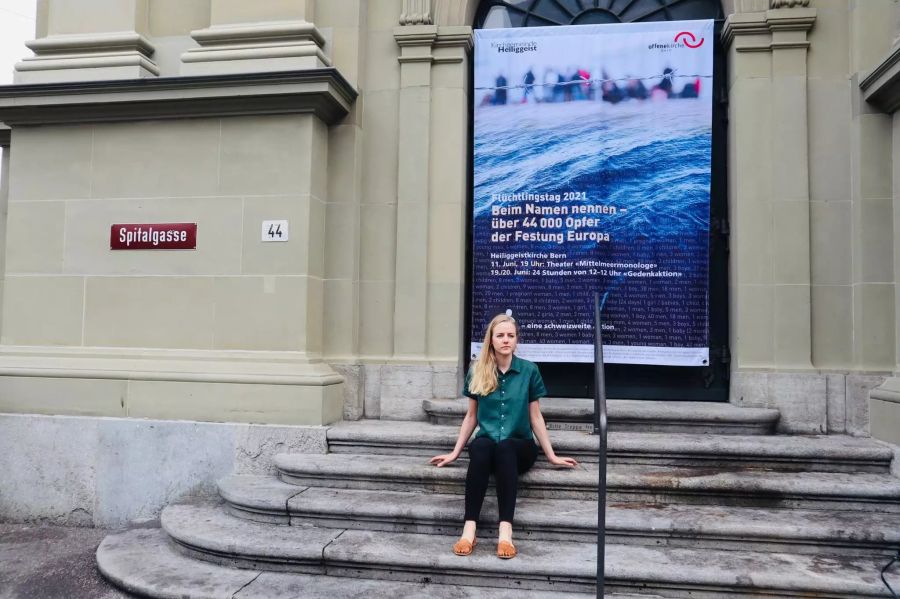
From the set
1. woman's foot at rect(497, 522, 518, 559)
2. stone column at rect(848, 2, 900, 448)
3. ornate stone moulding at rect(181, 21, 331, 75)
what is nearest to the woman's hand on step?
woman's foot at rect(497, 522, 518, 559)

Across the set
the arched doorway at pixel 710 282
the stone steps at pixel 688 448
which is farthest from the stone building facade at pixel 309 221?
the stone steps at pixel 688 448

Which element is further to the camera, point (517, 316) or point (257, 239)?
point (517, 316)

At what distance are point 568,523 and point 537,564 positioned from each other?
0.44 meters

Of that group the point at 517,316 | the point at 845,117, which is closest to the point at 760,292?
the point at 845,117

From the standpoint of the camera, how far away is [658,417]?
18.3 feet

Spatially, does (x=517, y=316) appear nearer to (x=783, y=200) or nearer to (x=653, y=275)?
(x=653, y=275)

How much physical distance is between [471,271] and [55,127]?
4085mm

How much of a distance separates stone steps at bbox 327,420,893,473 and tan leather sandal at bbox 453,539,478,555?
1112 millimetres

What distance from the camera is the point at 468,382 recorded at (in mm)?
4855

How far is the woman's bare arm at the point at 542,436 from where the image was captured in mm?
4754

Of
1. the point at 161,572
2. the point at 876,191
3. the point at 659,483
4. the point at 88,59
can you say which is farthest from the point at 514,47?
the point at 161,572

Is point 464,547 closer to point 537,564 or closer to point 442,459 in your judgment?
point 537,564

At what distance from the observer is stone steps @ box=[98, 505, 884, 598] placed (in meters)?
3.78

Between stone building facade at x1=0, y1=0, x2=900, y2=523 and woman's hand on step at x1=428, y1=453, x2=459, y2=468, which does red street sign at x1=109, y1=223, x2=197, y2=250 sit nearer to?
stone building facade at x1=0, y1=0, x2=900, y2=523
